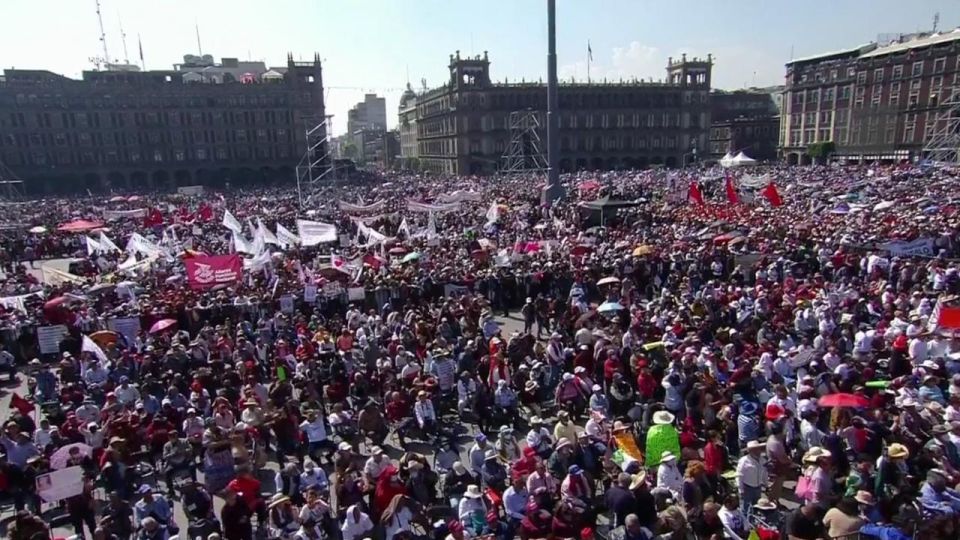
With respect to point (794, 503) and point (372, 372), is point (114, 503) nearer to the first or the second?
point (372, 372)

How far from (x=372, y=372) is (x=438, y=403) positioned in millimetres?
1682

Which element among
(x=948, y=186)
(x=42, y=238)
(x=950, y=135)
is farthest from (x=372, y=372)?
(x=950, y=135)

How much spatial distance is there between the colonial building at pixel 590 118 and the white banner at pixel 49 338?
245 feet

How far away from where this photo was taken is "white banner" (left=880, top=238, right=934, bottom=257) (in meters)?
19.3

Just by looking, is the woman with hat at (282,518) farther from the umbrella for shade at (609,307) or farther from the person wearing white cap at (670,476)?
the umbrella for shade at (609,307)

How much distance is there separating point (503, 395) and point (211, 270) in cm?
985

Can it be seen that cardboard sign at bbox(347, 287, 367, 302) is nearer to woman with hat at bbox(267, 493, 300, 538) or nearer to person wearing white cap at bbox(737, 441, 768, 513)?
woman with hat at bbox(267, 493, 300, 538)

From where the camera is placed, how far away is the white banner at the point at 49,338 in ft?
52.5

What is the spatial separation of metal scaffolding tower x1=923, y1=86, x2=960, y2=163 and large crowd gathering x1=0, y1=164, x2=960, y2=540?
41436 millimetres

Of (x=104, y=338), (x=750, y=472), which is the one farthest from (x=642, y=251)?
(x=104, y=338)

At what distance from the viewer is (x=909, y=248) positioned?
19.2 metres

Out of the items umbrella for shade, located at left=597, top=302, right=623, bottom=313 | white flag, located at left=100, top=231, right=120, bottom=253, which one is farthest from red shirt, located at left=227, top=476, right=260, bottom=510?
white flag, located at left=100, top=231, right=120, bottom=253

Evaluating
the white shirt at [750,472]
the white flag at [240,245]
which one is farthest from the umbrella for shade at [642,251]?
the white shirt at [750,472]

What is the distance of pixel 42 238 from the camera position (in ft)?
113
